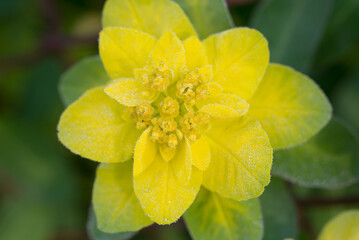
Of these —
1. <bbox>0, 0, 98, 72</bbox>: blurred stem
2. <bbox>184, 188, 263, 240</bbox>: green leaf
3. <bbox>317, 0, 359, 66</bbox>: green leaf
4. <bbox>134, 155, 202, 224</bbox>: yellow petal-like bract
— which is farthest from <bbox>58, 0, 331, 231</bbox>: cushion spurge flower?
<bbox>0, 0, 98, 72</bbox>: blurred stem

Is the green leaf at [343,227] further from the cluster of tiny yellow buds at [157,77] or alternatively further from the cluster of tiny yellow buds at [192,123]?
the cluster of tiny yellow buds at [157,77]

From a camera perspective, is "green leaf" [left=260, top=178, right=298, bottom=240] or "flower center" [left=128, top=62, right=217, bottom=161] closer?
"flower center" [left=128, top=62, right=217, bottom=161]

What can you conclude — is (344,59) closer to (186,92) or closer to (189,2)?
(189,2)

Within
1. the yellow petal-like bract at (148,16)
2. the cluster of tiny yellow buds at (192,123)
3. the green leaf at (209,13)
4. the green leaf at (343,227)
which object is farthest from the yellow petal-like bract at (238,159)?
the green leaf at (343,227)

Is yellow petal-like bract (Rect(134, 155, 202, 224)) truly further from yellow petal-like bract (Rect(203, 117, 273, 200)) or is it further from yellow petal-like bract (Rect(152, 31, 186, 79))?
yellow petal-like bract (Rect(152, 31, 186, 79))

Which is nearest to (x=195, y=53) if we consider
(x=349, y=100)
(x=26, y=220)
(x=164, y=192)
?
(x=164, y=192)

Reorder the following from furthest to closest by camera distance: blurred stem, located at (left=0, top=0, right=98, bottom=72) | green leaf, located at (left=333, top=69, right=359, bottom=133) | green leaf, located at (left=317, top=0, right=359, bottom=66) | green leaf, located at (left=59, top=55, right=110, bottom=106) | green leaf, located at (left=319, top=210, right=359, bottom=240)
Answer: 1. blurred stem, located at (left=0, top=0, right=98, bottom=72)
2. green leaf, located at (left=333, top=69, right=359, bottom=133)
3. green leaf, located at (left=317, top=0, right=359, bottom=66)
4. green leaf, located at (left=59, top=55, right=110, bottom=106)
5. green leaf, located at (left=319, top=210, right=359, bottom=240)

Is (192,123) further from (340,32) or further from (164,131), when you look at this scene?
(340,32)

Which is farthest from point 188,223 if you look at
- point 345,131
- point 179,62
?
point 345,131

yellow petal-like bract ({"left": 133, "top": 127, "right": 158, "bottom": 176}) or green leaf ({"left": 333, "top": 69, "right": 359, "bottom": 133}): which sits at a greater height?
yellow petal-like bract ({"left": 133, "top": 127, "right": 158, "bottom": 176})
